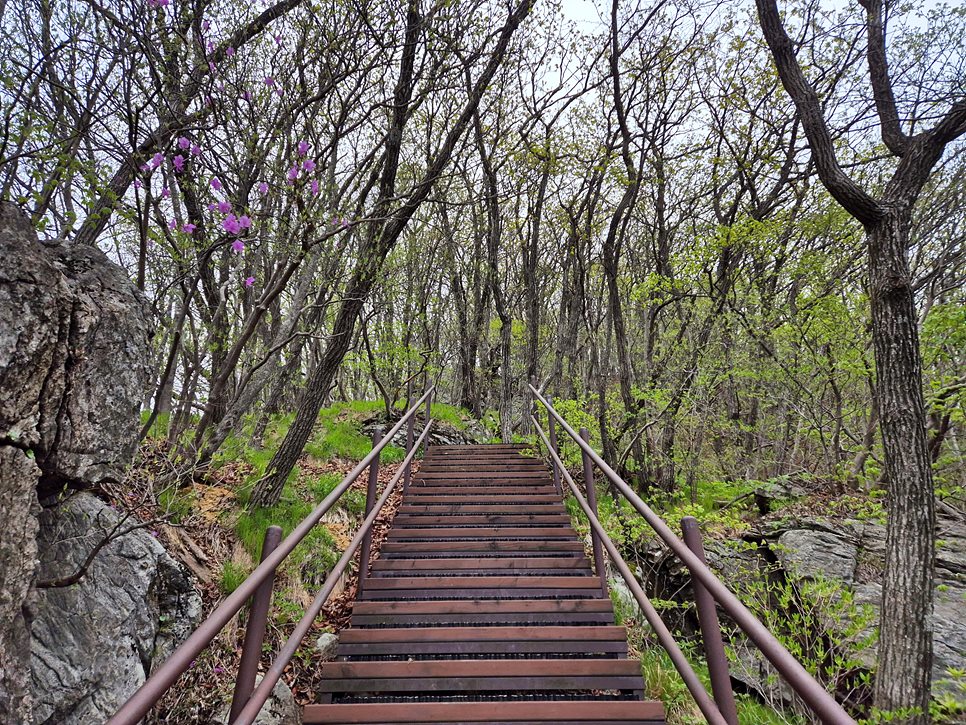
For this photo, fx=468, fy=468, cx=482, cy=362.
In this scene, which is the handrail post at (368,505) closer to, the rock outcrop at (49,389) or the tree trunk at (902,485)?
the rock outcrop at (49,389)

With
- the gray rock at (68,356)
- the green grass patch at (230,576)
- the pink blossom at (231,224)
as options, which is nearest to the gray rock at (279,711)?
the green grass patch at (230,576)

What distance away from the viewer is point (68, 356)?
2.13 meters

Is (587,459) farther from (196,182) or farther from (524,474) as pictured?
(196,182)

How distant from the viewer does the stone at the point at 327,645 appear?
3.48 meters

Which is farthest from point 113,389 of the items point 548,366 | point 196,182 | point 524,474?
point 548,366

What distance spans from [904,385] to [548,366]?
17973mm

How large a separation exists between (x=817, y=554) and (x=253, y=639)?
5.82 metres

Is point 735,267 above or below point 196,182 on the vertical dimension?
above

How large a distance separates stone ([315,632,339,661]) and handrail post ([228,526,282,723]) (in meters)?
2.06

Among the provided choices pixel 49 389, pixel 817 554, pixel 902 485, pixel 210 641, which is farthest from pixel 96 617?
pixel 817 554

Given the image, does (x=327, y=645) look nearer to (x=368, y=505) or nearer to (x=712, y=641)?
(x=368, y=505)

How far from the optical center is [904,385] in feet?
12.6

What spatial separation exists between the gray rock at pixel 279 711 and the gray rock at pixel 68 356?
1507 mm

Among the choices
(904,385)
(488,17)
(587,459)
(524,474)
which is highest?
(488,17)
